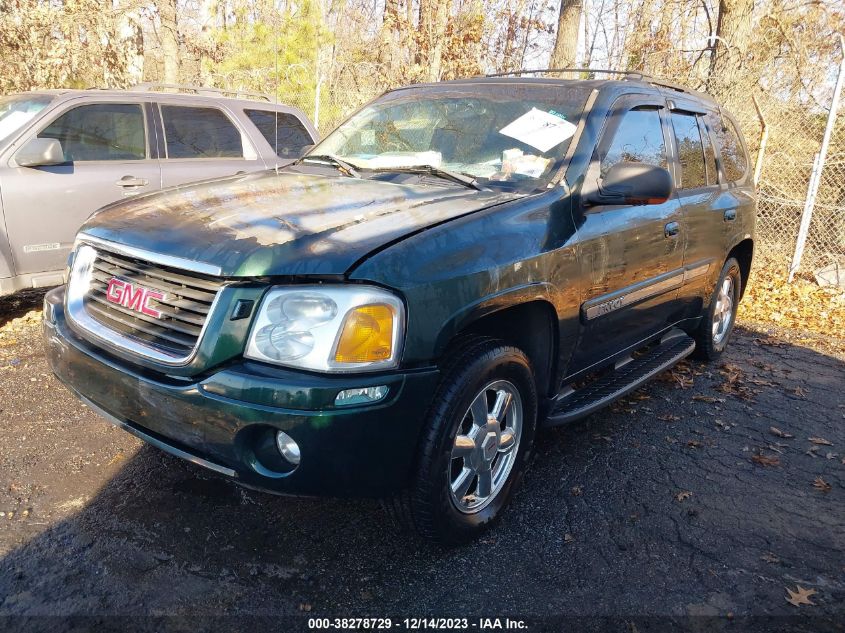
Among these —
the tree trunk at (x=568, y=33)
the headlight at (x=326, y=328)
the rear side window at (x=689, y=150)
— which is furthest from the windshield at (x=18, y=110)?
the tree trunk at (x=568, y=33)

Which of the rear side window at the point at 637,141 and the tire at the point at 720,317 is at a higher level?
the rear side window at the point at 637,141

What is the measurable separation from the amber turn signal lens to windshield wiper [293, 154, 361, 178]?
55.1 inches

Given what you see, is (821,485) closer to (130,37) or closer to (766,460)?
(766,460)

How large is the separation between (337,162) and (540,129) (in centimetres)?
112

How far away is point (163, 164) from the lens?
19.6 ft

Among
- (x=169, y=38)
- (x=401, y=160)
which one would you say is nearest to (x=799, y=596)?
(x=401, y=160)

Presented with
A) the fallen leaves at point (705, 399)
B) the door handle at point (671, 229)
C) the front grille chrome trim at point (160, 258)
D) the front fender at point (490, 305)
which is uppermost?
the front grille chrome trim at point (160, 258)

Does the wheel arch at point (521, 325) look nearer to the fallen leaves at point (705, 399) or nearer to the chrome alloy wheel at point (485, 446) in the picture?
the chrome alloy wheel at point (485, 446)

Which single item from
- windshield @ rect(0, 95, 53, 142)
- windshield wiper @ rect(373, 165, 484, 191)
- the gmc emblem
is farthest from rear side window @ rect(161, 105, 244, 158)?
the gmc emblem

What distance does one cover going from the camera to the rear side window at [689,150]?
4.10m

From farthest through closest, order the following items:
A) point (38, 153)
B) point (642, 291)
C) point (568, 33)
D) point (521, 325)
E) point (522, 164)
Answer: point (568, 33), point (38, 153), point (642, 291), point (522, 164), point (521, 325)

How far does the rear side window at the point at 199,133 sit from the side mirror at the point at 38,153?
107 cm

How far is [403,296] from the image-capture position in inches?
87.4

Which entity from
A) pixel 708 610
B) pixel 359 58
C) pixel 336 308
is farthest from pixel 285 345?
pixel 359 58
